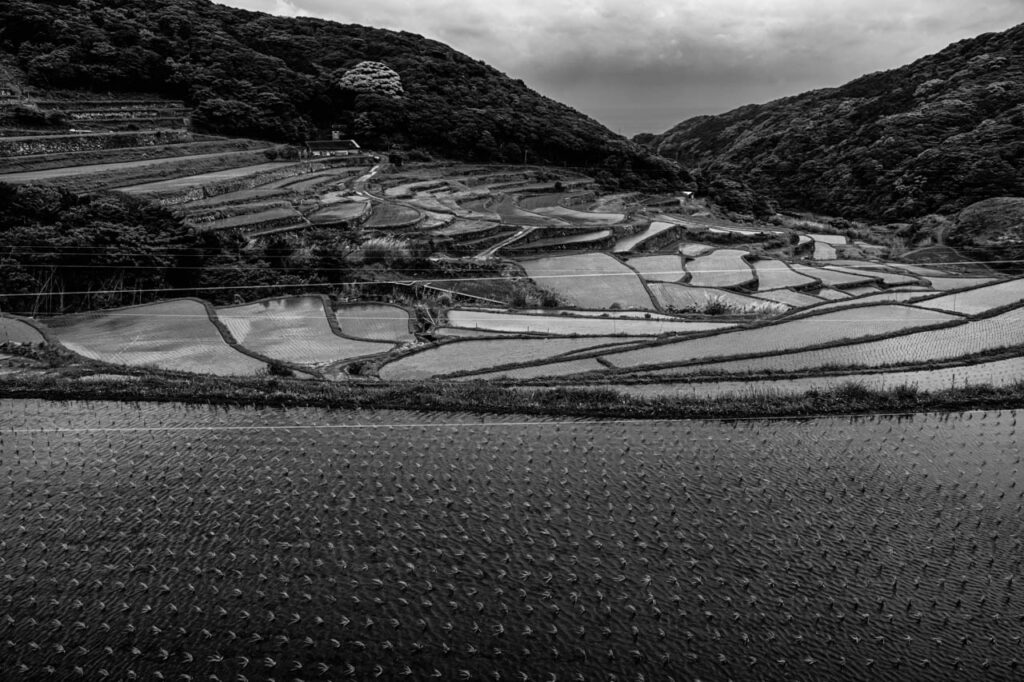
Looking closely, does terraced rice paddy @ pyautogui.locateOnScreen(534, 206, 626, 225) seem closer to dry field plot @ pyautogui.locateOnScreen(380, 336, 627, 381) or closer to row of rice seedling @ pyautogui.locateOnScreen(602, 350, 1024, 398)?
dry field plot @ pyautogui.locateOnScreen(380, 336, 627, 381)

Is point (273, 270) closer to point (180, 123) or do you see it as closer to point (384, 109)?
point (180, 123)

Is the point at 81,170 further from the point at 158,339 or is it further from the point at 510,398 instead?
the point at 510,398

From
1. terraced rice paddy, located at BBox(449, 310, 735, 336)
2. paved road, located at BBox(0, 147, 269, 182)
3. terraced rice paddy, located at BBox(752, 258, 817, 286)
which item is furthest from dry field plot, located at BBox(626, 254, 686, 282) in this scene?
paved road, located at BBox(0, 147, 269, 182)

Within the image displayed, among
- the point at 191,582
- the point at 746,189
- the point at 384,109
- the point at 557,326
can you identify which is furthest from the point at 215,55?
the point at 191,582

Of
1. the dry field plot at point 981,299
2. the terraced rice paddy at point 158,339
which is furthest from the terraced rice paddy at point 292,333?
the dry field plot at point 981,299

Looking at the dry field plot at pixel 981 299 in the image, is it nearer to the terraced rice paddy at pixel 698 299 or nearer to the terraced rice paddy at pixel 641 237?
the terraced rice paddy at pixel 698 299
